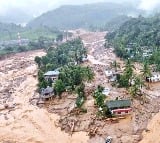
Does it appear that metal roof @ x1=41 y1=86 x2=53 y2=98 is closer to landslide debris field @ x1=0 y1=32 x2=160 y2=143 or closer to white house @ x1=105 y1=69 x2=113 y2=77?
landslide debris field @ x1=0 y1=32 x2=160 y2=143

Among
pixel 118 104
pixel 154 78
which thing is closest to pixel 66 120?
pixel 118 104

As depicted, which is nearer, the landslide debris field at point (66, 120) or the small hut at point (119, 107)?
the landslide debris field at point (66, 120)

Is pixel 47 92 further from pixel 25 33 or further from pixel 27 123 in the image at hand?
pixel 25 33

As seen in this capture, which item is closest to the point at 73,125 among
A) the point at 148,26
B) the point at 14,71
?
the point at 14,71

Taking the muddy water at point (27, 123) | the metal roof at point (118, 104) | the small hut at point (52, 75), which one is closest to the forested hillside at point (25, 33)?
the small hut at point (52, 75)

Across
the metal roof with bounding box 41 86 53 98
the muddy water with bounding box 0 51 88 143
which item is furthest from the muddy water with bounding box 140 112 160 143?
the metal roof with bounding box 41 86 53 98

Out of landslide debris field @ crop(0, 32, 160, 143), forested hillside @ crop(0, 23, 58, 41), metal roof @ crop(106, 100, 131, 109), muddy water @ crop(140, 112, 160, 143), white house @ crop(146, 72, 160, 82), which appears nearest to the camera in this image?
muddy water @ crop(140, 112, 160, 143)

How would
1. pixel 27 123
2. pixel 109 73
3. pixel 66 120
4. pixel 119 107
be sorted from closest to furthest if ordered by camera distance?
pixel 119 107, pixel 66 120, pixel 27 123, pixel 109 73

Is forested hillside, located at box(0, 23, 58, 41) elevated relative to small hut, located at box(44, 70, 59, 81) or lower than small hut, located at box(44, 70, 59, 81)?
elevated

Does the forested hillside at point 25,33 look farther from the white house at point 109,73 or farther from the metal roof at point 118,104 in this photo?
the metal roof at point 118,104

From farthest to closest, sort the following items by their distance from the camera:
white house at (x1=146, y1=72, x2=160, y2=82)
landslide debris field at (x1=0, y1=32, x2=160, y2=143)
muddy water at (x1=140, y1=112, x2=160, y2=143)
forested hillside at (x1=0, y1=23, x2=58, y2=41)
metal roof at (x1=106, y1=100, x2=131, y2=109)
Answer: forested hillside at (x1=0, y1=23, x2=58, y2=41) < white house at (x1=146, y1=72, x2=160, y2=82) < metal roof at (x1=106, y1=100, x2=131, y2=109) < landslide debris field at (x1=0, y1=32, x2=160, y2=143) < muddy water at (x1=140, y1=112, x2=160, y2=143)

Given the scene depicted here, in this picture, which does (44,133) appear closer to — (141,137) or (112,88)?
(141,137)
